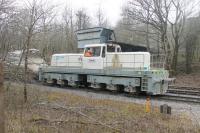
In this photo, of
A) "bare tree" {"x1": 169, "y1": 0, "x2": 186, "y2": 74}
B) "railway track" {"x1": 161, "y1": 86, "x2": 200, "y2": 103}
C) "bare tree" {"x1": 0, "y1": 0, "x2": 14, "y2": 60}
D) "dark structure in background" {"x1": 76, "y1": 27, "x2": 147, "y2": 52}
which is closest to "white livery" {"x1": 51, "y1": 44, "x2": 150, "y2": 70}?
"dark structure in background" {"x1": 76, "y1": 27, "x2": 147, "y2": 52}

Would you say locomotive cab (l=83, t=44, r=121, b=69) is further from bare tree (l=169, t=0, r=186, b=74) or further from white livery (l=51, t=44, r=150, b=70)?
bare tree (l=169, t=0, r=186, b=74)

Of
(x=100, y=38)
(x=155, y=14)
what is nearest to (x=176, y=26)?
(x=155, y=14)

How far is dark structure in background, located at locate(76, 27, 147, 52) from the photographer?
877 inches

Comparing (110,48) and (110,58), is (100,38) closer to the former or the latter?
(110,48)

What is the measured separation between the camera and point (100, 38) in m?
22.5

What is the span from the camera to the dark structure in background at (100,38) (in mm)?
22267

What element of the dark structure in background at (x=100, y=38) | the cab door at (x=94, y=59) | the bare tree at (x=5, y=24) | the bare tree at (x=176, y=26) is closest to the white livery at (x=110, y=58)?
the cab door at (x=94, y=59)

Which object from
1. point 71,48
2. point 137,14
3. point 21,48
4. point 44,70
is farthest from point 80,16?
point 21,48

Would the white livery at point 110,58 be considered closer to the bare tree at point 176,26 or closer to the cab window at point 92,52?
the cab window at point 92,52

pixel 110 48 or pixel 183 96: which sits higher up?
pixel 110 48

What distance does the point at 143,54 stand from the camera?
19.2 m

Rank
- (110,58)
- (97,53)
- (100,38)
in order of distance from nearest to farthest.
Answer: (110,58), (97,53), (100,38)

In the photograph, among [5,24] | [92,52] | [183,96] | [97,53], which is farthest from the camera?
[92,52]

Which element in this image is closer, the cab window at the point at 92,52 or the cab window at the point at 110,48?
the cab window at the point at 110,48
